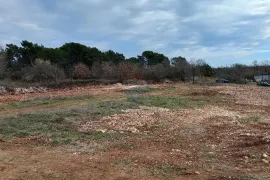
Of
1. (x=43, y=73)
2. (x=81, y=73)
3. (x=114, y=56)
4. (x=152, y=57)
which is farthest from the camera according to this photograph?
(x=152, y=57)

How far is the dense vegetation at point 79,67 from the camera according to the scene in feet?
98.5

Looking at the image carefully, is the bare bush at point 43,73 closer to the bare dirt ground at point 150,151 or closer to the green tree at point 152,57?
the green tree at point 152,57

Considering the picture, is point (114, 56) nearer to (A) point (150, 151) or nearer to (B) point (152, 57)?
(B) point (152, 57)

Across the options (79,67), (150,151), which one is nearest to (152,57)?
(79,67)

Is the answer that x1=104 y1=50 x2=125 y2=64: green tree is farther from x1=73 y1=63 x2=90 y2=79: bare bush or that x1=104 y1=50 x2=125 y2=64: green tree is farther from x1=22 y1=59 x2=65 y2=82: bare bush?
x1=22 y1=59 x2=65 y2=82: bare bush

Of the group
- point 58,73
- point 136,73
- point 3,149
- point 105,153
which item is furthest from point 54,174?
point 136,73

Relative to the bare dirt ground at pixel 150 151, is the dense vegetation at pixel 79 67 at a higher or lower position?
higher

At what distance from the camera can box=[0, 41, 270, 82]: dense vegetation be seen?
98.5ft

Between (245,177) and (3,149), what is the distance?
14.9 ft

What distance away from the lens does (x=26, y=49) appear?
119 ft

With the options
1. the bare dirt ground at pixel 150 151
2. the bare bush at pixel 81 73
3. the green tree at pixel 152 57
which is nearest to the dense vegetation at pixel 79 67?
the bare bush at pixel 81 73

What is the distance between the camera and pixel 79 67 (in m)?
32.9

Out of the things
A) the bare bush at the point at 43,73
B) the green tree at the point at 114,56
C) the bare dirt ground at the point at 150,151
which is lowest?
the bare dirt ground at the point at 150,151

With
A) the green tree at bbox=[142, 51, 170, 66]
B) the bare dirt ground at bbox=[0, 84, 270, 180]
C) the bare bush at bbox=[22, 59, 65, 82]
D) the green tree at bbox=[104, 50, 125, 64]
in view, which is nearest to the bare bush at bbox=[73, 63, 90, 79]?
the bare bush at bbox=[22, 59, 65, 82]
